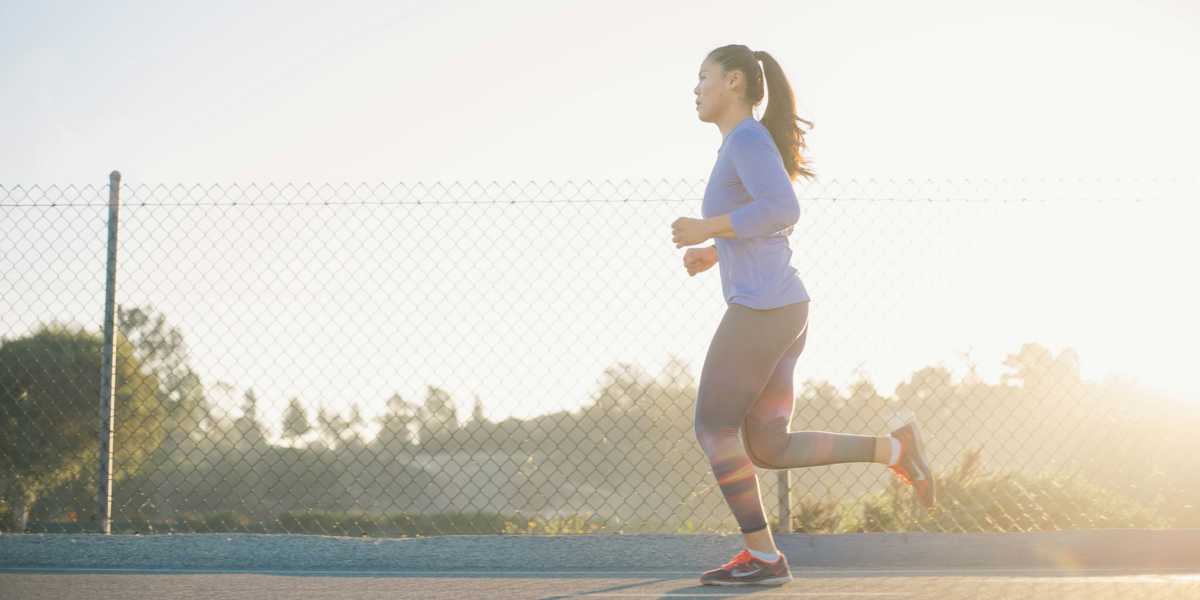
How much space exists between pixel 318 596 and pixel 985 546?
103 inches

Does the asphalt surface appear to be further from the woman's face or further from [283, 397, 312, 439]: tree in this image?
the woman's face

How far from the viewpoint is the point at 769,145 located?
10.1 feet

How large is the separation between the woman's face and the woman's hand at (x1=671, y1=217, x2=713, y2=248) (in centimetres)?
45

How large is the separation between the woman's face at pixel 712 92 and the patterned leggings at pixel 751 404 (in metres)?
0.61

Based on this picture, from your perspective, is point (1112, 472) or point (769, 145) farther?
point (1112, 472)

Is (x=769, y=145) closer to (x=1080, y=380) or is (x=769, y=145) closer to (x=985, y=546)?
(x=985, y=546)

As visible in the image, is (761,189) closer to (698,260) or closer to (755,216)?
(755,216)

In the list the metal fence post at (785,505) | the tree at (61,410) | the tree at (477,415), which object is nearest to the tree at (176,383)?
the tree at (61,410)

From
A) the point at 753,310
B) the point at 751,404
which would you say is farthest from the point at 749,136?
the point at 751,404

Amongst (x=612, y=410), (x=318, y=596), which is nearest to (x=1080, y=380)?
(x=612, y=410)

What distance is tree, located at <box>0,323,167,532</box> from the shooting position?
5441mm

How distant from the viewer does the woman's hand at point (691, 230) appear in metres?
2.96

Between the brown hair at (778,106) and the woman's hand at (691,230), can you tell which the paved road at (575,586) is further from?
the brown hair at (778,106)

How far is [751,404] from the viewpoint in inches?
121
